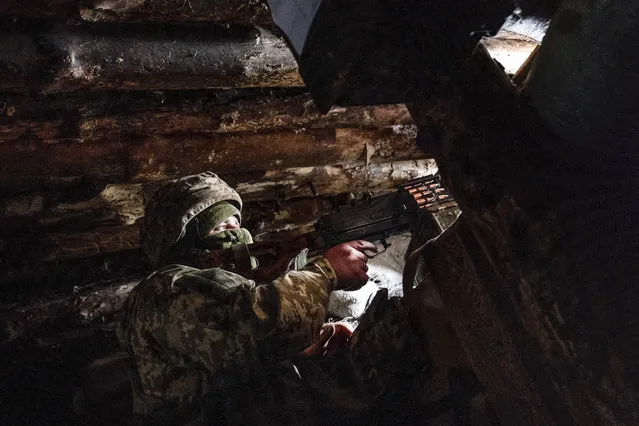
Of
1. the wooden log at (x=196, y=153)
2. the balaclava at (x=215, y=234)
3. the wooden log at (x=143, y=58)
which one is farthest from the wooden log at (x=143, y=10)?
the balaclava at (x=215, y=234)

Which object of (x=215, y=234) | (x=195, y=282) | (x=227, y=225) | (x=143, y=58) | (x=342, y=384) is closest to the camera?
(x=342, y=384)

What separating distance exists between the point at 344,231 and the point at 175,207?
110 cm

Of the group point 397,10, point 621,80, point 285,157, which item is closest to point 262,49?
point 285,157

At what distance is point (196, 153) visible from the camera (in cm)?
303

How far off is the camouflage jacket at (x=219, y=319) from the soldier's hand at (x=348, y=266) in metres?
0.04

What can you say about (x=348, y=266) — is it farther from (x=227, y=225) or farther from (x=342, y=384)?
(x=227, y=225)

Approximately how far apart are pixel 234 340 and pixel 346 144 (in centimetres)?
188

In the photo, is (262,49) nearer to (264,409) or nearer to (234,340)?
(234,340)

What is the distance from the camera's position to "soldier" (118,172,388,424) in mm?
2039

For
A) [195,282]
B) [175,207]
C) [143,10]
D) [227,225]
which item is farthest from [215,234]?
[143,10]

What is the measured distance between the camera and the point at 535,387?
1039 mm

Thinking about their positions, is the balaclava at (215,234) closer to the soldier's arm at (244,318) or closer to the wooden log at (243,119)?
the wooden log at (243,119)

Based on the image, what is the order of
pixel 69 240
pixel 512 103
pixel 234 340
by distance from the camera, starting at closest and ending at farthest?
1. pixel 512 103
2. pixel 234 340
3. pixel 69 240

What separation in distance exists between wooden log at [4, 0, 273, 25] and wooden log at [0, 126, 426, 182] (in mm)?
791
